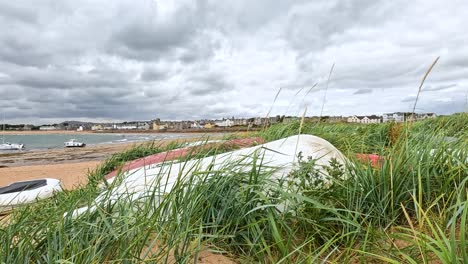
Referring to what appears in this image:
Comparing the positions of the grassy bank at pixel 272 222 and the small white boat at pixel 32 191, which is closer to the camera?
the grassy bank at pixel 272 222

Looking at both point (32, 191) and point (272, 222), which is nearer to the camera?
point (272, 222)

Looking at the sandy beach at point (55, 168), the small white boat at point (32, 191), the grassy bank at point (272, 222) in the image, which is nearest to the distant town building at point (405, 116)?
the grassy bank at point (272, 222)

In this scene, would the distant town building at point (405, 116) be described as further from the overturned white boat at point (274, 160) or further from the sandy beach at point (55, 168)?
the sandy beach at point (55, 168)

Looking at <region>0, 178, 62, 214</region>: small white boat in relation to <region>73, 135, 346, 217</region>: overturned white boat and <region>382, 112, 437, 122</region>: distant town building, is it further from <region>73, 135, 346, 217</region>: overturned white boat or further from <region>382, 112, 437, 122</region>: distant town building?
<region>382, 112, 437, 122</region>: distant town building

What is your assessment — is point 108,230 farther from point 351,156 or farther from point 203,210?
point 351,156

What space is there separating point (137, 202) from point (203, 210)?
0.62 m

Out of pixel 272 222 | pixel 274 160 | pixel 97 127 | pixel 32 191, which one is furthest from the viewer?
pixel 97 127

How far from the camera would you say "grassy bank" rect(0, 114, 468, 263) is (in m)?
1.61

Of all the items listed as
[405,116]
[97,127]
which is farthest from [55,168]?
[97,127]

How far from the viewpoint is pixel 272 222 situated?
67.0 inches

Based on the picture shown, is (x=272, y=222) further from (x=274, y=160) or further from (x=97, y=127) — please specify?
(x=97, y=127)

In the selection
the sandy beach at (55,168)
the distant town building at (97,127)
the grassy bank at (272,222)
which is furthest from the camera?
the distant town building at (97,127)

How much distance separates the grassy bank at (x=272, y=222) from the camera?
1.61 m

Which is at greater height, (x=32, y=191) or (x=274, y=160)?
(x=274, y=160)
